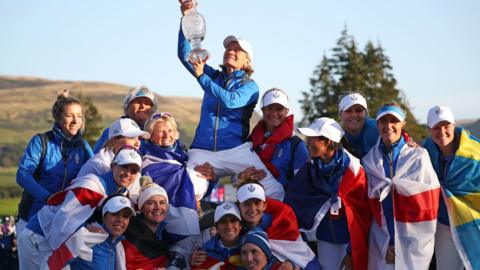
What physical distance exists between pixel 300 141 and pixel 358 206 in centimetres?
120

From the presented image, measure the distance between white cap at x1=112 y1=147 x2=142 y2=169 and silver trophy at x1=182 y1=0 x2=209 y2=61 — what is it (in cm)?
164

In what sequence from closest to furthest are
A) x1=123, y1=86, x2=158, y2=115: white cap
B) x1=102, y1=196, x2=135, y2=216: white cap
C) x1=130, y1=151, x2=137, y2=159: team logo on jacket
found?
x1=102, y1=196, x2=135, y2=216: white cap → x1=130, y1=151, x2=137, y2=159: team logo on jacket → x1=123, y1=86, x2=158, y2=115: white cap

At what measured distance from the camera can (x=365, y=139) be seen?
921cm

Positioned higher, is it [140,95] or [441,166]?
[140,95]

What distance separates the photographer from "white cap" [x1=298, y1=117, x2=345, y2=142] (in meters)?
8.51

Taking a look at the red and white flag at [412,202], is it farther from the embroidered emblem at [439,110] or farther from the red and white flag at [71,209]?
the red and white flag at [71,209]

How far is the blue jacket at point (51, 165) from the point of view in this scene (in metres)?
8.79

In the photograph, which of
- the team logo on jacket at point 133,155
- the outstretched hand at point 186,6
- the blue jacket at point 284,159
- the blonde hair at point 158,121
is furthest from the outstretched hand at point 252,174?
the outstretched hand at point 186,6

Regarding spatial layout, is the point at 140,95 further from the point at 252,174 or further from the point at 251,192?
the point at 251,192

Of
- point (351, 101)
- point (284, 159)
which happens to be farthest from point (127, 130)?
point (351, 101)

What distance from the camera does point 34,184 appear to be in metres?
8.75

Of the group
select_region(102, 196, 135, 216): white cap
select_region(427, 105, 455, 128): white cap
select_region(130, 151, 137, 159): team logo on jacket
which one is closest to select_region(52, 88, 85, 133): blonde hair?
select_region(130, 151, 137, 159): team logo on jacket

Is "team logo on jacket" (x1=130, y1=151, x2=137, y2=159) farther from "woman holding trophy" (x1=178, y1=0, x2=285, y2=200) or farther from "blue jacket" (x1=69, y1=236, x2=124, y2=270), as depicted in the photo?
"woman holding trophy" (x1=178, y1=0, x2=285, y2=200)

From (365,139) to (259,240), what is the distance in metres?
1.87
